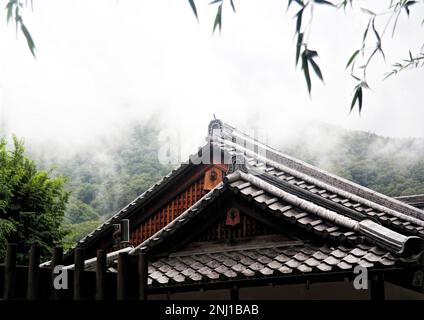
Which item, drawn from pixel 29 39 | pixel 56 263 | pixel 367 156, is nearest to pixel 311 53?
pixel 29 39

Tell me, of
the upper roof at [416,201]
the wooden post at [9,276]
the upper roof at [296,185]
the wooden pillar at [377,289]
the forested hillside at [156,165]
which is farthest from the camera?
the forested hillside at [156,165]

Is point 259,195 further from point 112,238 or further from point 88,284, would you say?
point 112,238

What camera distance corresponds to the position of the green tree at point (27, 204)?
16.5m

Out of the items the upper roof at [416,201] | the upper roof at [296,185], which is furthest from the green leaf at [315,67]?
the upper roof at [416,201]

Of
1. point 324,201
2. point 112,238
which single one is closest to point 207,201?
point 324,201

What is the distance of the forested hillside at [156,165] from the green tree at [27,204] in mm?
1408

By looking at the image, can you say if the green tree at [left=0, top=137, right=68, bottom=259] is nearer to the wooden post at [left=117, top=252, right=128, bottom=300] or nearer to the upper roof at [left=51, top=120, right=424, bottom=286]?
the upper roof at [left=51, top=120, right=424, bottom=286]

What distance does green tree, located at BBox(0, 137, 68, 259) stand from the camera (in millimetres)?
16469

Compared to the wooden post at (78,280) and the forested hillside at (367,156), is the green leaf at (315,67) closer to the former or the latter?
the wooden post at (78,280)

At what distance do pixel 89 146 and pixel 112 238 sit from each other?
34.5m

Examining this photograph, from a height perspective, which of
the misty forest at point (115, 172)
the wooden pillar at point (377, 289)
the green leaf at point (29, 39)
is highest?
the misty forest at point (115, 172)

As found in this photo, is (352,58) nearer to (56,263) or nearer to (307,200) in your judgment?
(56,263)

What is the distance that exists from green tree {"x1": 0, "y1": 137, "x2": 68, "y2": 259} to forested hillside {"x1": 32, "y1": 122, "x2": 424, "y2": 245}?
4.62 ft

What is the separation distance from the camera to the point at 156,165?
34625 mm
